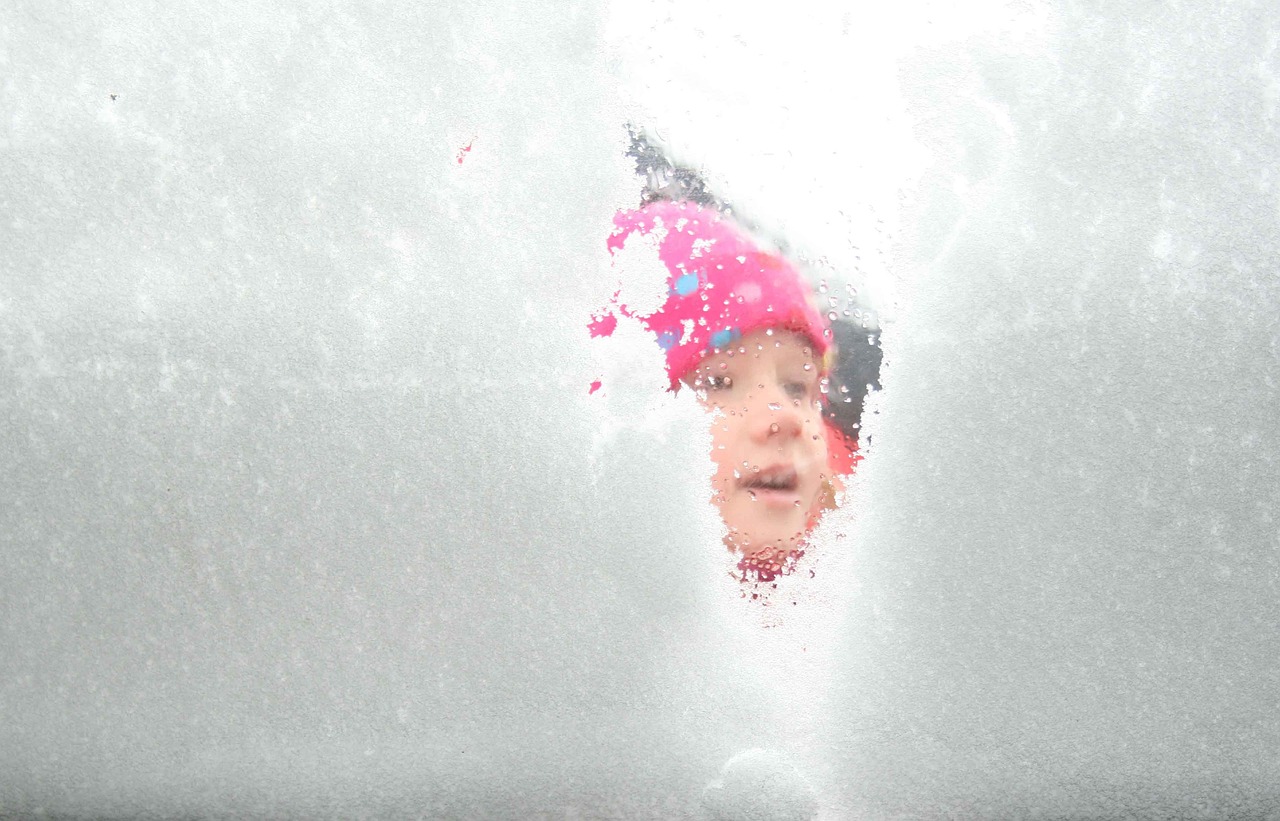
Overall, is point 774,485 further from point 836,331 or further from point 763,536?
point 836,331

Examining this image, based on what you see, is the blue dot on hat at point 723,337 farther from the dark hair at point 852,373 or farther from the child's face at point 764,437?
the dark hair at point 852,373

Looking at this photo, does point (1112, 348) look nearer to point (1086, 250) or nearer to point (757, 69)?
point (1086, 250)

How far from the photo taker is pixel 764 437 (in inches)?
60.1

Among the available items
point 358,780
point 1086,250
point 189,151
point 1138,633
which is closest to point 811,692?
point 1138,633

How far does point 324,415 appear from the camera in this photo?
60.1 inches

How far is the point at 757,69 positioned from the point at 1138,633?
1.07 m

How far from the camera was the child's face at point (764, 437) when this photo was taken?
153cm

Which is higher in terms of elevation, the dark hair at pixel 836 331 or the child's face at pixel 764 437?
the dark hair at pixel 836 331

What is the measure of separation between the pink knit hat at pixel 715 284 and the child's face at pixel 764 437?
27mm

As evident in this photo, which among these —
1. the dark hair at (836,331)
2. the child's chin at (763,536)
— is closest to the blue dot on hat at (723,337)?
the dark hair at (836,331)

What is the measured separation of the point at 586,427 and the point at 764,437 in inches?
10.9

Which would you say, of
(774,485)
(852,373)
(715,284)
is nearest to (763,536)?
(774,485)

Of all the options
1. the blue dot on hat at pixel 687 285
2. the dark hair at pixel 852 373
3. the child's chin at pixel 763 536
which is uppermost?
the blue dot on hat at pixel 687 285

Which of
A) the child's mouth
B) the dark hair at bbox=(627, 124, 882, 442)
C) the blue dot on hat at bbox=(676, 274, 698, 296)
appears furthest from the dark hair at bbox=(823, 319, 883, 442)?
the blue dot on hat at bbox=(676, 274, 698, 296)
